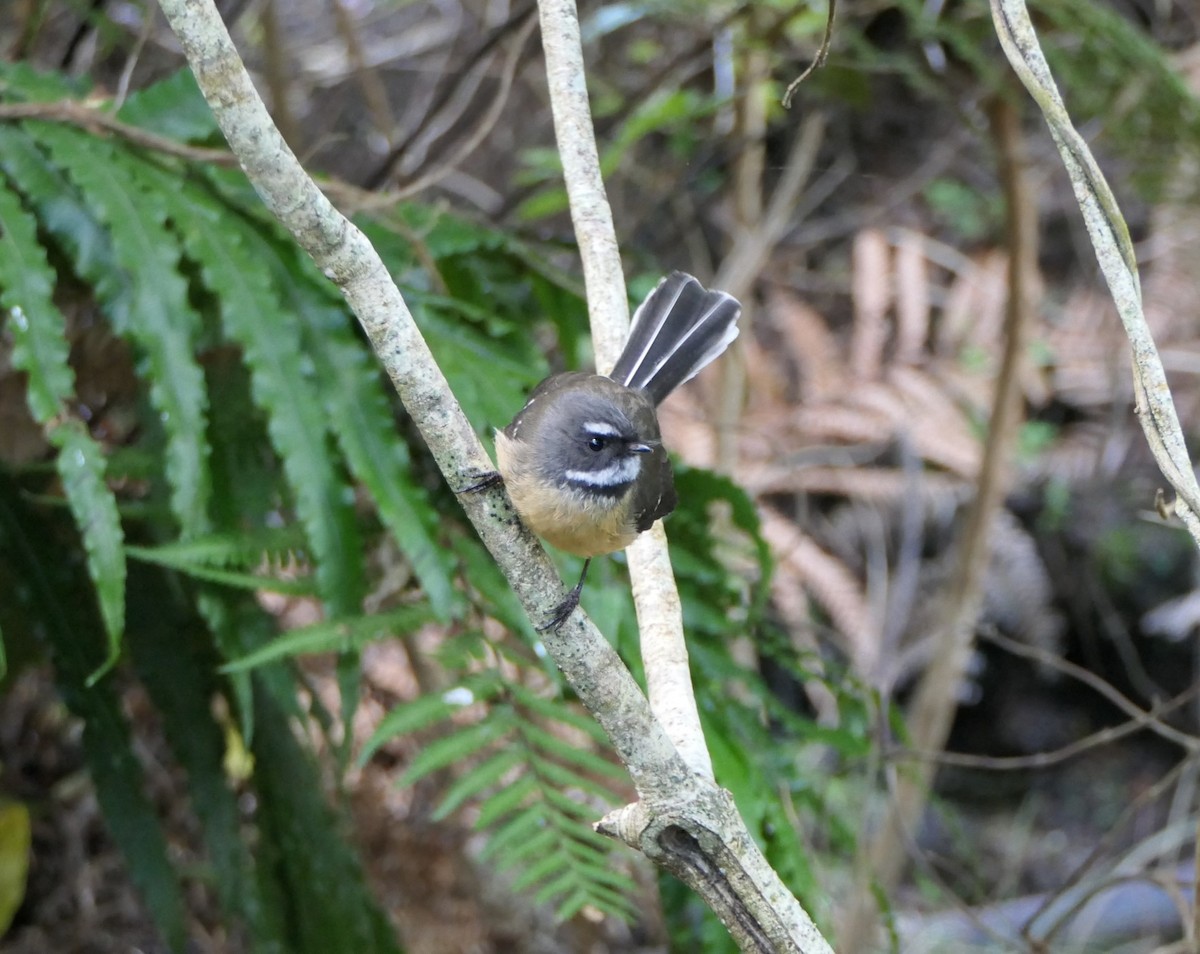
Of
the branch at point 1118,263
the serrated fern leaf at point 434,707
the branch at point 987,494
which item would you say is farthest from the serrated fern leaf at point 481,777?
the branch at point 987,494

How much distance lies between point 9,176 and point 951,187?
4570mm

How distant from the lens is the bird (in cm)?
183

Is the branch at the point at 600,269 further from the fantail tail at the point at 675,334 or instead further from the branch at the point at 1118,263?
the branch at the point at 1118,263

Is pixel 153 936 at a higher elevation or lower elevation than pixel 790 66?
lower

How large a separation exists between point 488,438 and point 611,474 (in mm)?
455

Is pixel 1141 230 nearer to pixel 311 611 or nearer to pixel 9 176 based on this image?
pixel 311 611

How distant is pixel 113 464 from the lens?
7.22 ft

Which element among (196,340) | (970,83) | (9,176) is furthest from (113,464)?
(970,83)

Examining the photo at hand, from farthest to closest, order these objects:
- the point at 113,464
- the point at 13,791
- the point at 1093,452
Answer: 1. the point at 1093,452
2. the point at 13,791
3. the point at 113,464

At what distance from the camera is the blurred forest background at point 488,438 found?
6.95 feet

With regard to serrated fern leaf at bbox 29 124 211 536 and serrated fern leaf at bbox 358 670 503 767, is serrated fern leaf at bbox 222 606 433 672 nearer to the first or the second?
serrated fern leaf at bbox 358 670 503 767

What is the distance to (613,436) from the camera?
1.98 metres

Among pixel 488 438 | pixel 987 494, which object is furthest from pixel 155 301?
pixel 987 494

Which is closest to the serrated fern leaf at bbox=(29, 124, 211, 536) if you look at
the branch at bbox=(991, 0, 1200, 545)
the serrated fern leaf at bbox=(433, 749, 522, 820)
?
the serrated fern leaf at bbox=(433, 749, 522, 820)
